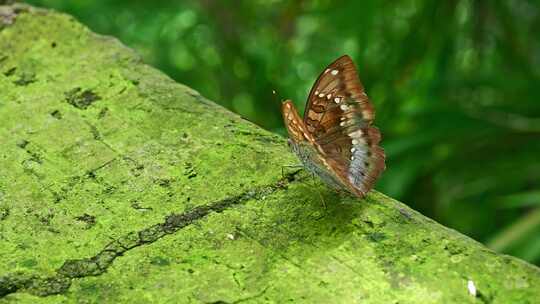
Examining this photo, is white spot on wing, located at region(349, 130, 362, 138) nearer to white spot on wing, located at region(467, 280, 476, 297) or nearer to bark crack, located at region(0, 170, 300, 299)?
bark crack, located at region(0, 170, 300, 299)

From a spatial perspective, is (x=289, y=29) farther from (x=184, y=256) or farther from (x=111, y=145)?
(x=184, y=256)

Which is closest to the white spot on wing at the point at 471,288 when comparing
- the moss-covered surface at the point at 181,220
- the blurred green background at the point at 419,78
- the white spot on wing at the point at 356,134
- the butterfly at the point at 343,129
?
the moss-covered surface at the point at 181,220

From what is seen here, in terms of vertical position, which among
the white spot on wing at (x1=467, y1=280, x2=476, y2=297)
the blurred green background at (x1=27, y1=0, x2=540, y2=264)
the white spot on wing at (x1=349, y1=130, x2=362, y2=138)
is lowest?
the blurred green background at (x1=27, y1=0, x2=540, y2=264)

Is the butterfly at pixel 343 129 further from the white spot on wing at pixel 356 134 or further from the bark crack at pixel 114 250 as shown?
the bark crack at pixel 114 250

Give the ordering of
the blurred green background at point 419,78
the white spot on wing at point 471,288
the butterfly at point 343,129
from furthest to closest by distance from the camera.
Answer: the blurred green background at point 419,78, the butterfly at point 343,129, the white spot on wing at point 471,288

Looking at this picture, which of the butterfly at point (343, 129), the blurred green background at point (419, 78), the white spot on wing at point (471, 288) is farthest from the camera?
the blurred green background at point (419, 78)

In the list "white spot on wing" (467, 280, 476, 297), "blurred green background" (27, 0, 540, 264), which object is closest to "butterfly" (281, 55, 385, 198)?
"white spot on wing" (467, 280, 476, 297)
